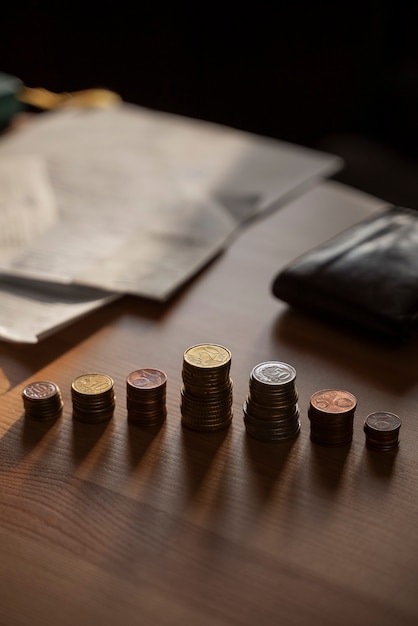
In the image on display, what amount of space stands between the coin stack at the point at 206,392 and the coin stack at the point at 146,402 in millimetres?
22

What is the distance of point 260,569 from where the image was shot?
62 cm

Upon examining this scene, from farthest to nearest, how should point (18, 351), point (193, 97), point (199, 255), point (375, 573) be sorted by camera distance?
1. point (193, 97)
2. point (199, 255)
3. point (18, 351)
4. point (375, 573)

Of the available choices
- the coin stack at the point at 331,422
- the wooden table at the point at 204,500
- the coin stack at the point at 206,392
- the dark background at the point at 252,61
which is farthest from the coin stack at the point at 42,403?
the dark background at the point at 252,61

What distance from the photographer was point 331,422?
0.76 m

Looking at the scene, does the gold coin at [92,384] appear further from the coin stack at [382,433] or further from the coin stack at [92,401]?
the coin stack at [382,433]

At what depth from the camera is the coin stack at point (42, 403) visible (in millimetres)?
796

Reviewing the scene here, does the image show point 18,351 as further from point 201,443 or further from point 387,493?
point 387,493

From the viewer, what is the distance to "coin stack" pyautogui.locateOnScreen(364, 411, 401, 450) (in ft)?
2.48

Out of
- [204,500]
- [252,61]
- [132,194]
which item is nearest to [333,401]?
[204,500]

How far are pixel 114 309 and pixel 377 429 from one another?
1.28ft

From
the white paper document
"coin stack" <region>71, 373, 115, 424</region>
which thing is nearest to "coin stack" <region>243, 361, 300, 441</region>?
"coin stack" <region>71, 373, 115, 424</region>

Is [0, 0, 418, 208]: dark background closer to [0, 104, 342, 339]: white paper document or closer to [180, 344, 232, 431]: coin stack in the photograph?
[0, 104, 342, 339]: white paper document

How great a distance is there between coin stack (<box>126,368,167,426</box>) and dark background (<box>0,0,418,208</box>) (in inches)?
57.8

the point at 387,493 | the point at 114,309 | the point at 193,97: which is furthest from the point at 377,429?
the point at 193,97
